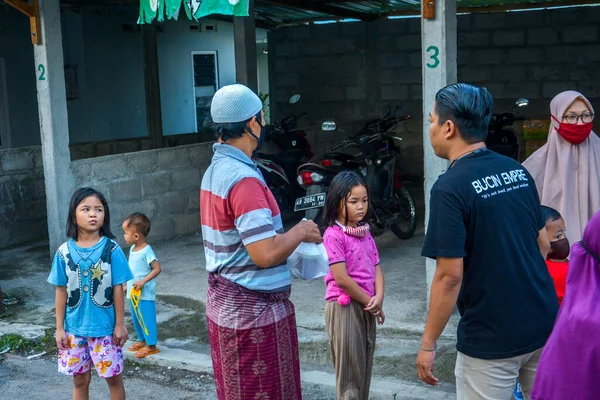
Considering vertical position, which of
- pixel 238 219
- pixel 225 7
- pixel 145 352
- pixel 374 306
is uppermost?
pixel 225 7

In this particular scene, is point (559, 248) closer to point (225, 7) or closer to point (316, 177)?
point (225, 7)

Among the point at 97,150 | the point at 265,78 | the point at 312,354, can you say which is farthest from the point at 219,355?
the point at 265,78

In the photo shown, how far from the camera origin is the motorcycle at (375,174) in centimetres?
795

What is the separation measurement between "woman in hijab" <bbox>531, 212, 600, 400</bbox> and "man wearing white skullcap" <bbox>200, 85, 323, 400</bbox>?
1.32 metres

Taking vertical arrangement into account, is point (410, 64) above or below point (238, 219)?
above

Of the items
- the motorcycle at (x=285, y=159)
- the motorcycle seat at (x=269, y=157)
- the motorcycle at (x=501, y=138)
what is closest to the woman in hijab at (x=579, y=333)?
the motorcycle at (x=285, y=159)

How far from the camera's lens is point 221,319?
331 cm

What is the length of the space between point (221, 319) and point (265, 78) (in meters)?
17.5

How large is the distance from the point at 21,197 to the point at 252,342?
707 cm

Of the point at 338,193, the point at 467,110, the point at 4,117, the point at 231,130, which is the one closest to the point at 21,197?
the point at 4,117

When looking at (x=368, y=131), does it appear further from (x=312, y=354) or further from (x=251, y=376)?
(x=251, y=376)

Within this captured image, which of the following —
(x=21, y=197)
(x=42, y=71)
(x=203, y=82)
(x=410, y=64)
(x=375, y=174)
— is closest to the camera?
(x=42, y=71)

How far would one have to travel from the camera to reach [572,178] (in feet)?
15.7

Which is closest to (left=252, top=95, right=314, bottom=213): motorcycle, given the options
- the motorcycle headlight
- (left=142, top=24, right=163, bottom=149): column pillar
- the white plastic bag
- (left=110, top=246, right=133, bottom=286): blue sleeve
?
the motorcycle headlight
